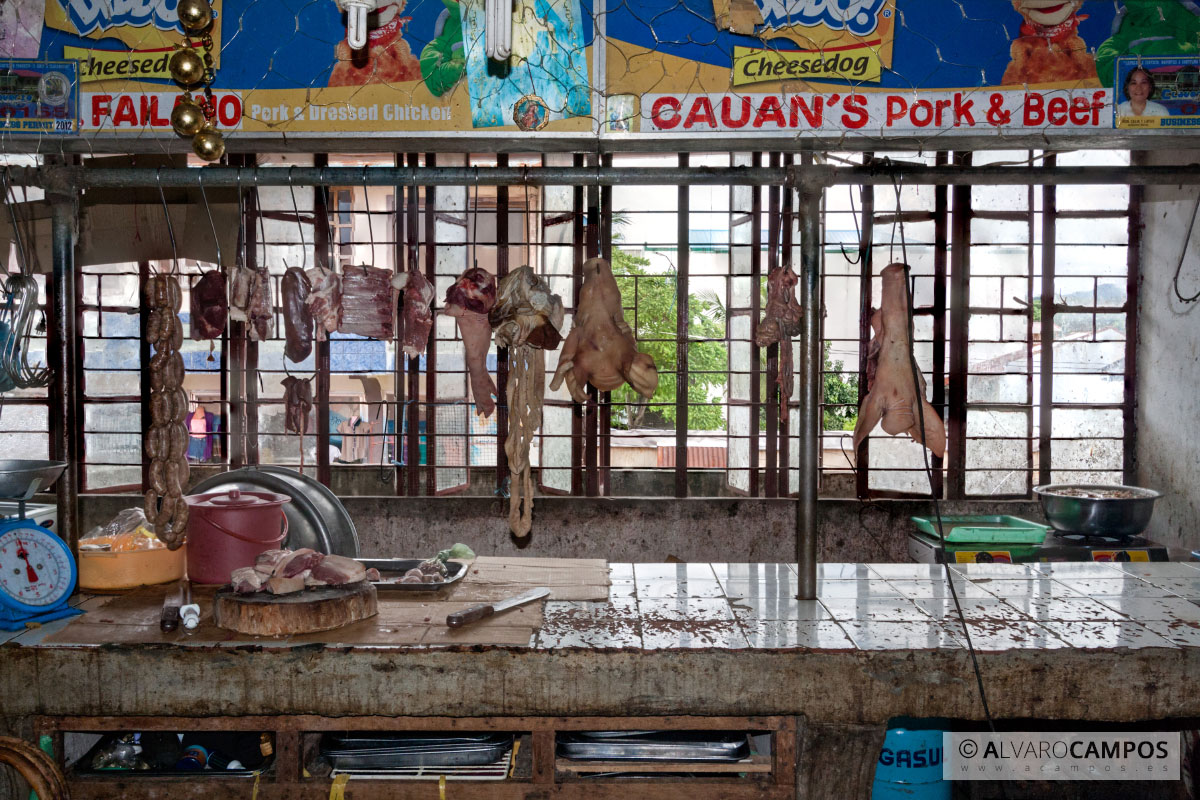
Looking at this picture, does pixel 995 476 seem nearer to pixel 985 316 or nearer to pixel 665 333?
pixel 985 316

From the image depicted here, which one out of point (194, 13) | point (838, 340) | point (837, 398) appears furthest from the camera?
point (837, 398)

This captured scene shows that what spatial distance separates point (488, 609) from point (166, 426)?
1443 millimetres

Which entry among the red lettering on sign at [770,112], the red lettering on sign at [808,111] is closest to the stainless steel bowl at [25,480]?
the red lettering on sign at [770,112]

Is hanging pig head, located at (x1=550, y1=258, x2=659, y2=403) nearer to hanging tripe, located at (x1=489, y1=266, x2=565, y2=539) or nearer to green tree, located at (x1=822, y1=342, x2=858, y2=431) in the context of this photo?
hanging tripe, located at (x1=489, y1=266, x2=565, y2=539)

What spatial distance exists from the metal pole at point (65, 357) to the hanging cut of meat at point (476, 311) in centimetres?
157

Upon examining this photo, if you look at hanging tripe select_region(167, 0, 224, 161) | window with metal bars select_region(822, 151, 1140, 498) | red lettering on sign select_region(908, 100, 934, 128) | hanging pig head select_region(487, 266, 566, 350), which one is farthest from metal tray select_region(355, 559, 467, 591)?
window with metal bars select_region(822, 151, 1140, 498)

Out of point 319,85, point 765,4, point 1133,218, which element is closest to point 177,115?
point 319,85

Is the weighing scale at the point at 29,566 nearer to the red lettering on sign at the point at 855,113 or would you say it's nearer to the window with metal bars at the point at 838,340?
the red lettering on sign at the point at 855,113

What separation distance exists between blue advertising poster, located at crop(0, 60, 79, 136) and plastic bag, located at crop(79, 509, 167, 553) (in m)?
1.64

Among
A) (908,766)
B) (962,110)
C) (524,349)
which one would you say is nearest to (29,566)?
(524,349)

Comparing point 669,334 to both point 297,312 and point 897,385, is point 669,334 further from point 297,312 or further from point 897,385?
point 897,385

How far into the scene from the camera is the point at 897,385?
372 cm

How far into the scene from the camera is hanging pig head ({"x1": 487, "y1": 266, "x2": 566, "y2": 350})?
357cm

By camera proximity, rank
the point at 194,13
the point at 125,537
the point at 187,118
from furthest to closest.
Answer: the point at 125,537 < the point at 187,118 < the point at 194,13
